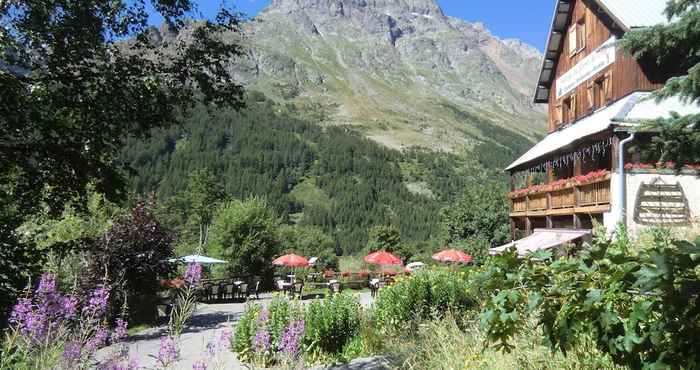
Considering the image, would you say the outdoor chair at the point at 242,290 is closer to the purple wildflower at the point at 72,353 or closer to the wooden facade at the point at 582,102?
the wooden facade at the point at 582,102

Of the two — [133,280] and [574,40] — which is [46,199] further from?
[574,40]

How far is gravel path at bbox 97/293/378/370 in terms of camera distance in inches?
369

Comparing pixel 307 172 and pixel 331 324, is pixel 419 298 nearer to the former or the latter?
pixel 331 324

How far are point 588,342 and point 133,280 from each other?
45.2 feet

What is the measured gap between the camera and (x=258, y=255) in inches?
1193

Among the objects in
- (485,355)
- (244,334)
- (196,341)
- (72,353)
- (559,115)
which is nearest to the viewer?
(72,353)

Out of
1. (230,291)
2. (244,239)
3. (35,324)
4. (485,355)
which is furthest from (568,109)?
(35,324)

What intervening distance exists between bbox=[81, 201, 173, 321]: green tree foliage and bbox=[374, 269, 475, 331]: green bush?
748 cm

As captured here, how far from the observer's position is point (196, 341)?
13.0 m

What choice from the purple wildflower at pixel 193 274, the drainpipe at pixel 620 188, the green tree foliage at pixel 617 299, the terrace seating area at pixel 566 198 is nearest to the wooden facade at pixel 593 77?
the terrace seating area at pixel 566 198

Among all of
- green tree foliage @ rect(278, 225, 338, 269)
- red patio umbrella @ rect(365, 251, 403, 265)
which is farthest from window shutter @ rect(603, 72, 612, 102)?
green tree foliage @ rect(278, 225, 338, 269)

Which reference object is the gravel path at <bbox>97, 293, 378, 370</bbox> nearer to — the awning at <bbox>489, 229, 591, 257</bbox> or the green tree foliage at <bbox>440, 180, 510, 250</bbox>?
the awning at <bbox>489, 229, 591, 257</bbox>

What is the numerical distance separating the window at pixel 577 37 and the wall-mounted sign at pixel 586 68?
2.03 ft

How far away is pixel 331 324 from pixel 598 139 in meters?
11.6
